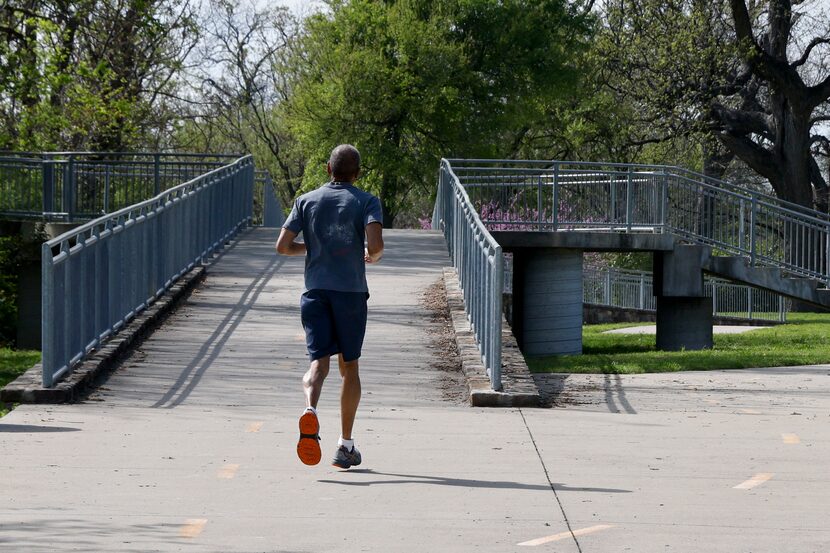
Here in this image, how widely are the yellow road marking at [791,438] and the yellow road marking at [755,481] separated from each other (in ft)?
4.30

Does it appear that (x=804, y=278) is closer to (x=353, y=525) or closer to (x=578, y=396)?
(x=578, y=396)

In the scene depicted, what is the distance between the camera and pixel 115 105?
2706 centimetres

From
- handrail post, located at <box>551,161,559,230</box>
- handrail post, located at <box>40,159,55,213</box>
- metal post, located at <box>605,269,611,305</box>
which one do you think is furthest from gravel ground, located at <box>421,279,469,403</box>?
metal post, located at <box>605,269,611,305</box>

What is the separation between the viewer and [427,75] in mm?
36469

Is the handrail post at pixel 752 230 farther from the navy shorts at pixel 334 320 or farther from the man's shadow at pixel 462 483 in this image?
the man's shadow at pixel 462 483

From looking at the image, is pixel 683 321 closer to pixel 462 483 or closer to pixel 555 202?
pixel 555 202

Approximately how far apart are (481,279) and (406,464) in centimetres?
439

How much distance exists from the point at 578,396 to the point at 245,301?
5012 millimetres

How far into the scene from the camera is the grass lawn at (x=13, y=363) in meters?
15.7

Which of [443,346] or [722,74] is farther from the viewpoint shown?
[722,74]

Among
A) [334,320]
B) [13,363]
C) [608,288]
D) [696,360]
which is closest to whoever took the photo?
[334,320]

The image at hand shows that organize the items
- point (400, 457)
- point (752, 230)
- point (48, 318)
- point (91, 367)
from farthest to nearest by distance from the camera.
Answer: point (752, 230)
point (91, 367)
point (48, 318)
point (400, 457)

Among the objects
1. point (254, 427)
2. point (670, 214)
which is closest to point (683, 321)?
point (670, 214)

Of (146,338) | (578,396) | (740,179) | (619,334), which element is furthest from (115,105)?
(740,179)
